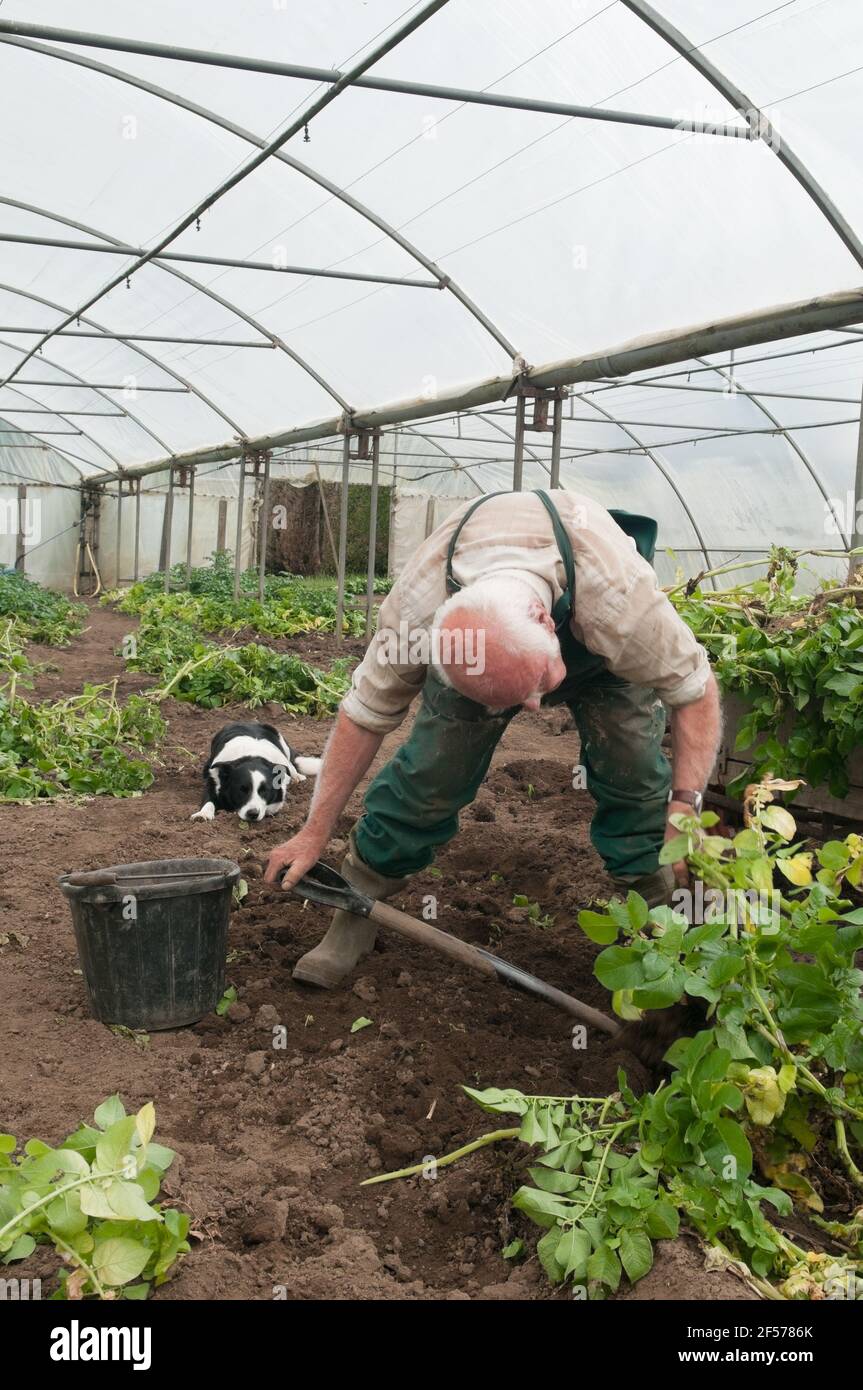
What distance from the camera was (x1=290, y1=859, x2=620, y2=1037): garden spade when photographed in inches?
117

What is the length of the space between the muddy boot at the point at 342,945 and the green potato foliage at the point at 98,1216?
1275mm

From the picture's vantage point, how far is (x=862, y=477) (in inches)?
235

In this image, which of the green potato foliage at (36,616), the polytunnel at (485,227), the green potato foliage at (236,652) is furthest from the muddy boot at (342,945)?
the green potato foliage at (36,616)

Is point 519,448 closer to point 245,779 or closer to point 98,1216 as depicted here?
point 245,779

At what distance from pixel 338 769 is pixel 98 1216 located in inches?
53.5

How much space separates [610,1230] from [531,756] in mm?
5161

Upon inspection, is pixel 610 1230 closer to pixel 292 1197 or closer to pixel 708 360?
pixel 292 1197

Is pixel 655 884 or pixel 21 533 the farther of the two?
pixel 21 533

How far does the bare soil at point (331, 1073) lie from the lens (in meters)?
2.08

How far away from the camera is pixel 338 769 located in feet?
9.93

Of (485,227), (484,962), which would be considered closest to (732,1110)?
(484,962)

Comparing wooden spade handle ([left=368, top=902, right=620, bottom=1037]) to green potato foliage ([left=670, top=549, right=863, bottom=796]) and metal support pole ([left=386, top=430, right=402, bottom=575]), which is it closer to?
green potato foliage ([left=670, top=549, right=863, bottom=796])

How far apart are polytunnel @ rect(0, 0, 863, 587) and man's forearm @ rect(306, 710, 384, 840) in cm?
215

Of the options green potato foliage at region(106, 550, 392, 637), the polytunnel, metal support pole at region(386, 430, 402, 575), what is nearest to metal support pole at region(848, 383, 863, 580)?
the polytunnel
